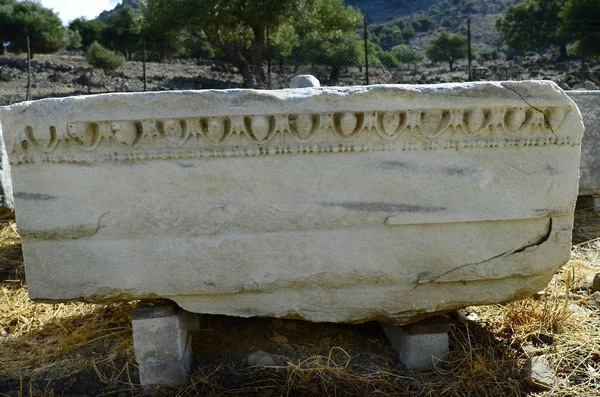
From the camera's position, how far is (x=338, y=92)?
6.56 ft

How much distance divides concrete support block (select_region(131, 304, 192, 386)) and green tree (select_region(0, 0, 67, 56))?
2519 centimetres

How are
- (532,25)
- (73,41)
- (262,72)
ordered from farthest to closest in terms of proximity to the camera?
(73,41)
(532,25)
(262,72)

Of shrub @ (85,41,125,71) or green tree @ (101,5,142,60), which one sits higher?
green tree @ (101,5,142,60)

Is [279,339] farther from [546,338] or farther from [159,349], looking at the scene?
[546,338]

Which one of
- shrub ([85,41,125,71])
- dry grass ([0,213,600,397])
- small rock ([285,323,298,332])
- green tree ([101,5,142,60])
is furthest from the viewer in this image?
green tree ([101,5,142,60])

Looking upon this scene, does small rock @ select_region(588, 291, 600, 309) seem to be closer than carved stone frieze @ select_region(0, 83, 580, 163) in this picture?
No

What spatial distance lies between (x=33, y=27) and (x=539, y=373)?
27.3 meters

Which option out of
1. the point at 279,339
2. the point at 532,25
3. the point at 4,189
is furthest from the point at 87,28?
the point at 279,339

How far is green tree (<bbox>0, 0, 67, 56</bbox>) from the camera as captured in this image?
24.6 m

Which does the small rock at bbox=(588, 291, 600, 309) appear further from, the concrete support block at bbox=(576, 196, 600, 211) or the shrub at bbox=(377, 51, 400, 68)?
the shrub at bbox=(377, 51, 400, 68)

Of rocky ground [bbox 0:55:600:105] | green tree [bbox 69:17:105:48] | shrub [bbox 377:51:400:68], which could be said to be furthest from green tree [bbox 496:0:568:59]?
green tree [bbox 69:17:105:48]

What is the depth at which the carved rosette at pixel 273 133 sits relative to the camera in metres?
2.00

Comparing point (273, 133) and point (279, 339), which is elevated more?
point (273, 133)

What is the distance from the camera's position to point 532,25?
2647 cm
